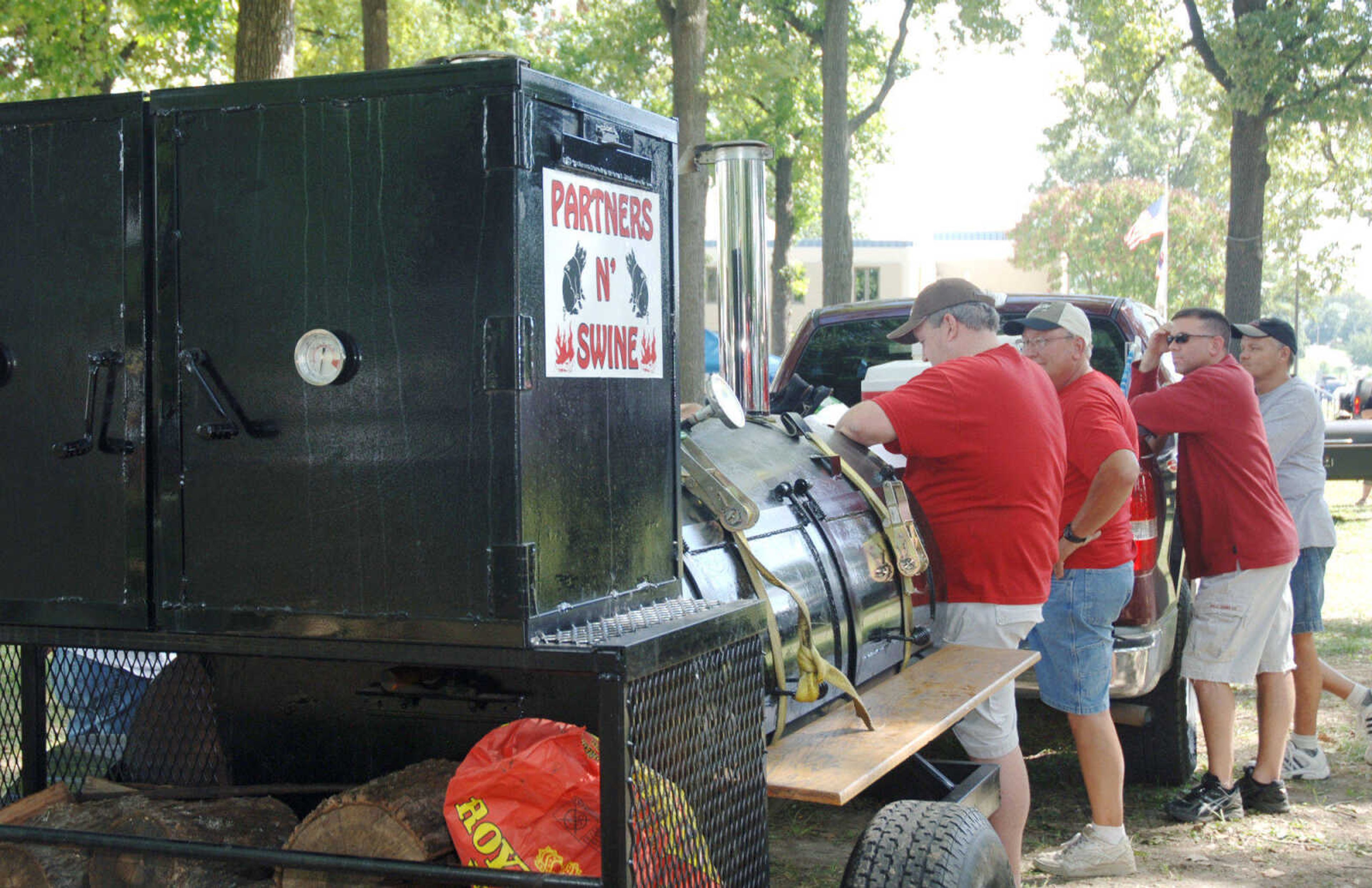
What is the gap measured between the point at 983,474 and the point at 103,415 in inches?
102

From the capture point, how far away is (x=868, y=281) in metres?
54.3

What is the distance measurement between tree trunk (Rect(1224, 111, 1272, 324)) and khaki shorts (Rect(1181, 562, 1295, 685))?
9888mm

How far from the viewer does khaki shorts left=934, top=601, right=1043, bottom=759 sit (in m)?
4.07

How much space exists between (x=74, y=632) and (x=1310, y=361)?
13544 cm

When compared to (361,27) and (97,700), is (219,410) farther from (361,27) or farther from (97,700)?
(361,27)

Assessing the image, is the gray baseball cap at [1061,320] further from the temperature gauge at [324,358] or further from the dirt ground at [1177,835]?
the temperature gauge at [324,358]

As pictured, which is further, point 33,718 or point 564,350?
point 33,718

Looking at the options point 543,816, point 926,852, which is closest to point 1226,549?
point 926,852

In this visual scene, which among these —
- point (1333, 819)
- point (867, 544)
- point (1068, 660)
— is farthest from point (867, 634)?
point (1333, 819)

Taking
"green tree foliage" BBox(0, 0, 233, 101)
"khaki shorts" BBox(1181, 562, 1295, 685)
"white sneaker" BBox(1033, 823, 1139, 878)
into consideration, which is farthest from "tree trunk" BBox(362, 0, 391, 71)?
"white sneaker" BBox(1033, 823, 1139, 878)

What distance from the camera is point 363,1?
12.1 metres

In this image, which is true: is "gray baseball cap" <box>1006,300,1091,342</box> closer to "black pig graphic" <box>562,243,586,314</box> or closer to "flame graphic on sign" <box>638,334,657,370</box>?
"flame graphic on sign" <box>638,334,657,370</box>

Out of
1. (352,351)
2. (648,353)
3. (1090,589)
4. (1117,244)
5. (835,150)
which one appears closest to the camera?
(352,351)

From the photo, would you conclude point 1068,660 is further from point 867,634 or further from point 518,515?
point 518,515
